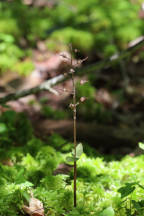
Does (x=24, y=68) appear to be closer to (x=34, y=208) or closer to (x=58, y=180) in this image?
(x=58, y=180)

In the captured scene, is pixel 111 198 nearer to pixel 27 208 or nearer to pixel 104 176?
pixel 104 176

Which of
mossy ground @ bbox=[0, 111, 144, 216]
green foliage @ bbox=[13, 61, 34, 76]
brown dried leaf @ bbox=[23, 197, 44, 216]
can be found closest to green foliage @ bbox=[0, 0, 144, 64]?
green foliage @ bbox=[13, 61, 34, 76]

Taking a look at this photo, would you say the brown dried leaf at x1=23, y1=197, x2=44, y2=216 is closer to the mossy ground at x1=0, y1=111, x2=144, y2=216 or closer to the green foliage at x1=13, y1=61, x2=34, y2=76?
the mossy ground at x1=0, y1=111, x2=144, y2=216

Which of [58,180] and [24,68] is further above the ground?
[24,68]

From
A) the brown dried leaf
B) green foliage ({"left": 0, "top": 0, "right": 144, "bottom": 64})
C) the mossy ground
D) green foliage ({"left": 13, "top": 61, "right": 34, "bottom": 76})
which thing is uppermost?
green foliage ({"left": 0, "top": 0, "right": 144, "bottom": 64})

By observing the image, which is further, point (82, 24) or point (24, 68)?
point (82, 24)

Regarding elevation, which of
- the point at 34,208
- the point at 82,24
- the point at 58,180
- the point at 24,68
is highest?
the point at 82,24

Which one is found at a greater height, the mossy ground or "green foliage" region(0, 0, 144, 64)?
"green foliage" region(0, 0, 144, 64)

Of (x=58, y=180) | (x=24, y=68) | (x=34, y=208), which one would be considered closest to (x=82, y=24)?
(x=24, y=68)

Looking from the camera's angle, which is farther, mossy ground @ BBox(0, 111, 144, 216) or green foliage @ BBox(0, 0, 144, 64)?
green foliage @ BBox(0, 0, 144, 64)

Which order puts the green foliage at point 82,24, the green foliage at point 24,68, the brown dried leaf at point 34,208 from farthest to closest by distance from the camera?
the green foliage at point 82,24 < the green foliage at point 24,68 < the brown dried leaf at point 34,208

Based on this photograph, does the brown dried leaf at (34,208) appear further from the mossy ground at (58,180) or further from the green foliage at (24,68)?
the green foliage at (24,68)

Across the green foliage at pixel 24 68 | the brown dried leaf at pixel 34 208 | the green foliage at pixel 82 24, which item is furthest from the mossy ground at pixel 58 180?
the green foliage at pixel 82 24
